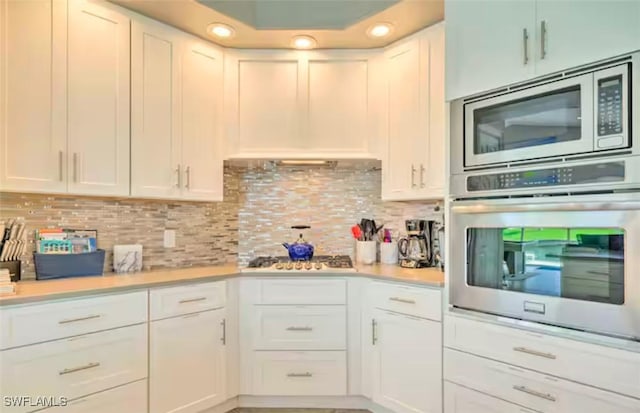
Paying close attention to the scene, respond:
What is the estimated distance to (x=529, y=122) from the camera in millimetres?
1770

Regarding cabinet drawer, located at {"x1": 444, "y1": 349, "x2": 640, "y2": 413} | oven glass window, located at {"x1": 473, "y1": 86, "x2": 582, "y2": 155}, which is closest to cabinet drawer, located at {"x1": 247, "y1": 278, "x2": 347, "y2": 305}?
cabinet drawer, located at {"x1": 444, "y1": 349, "x2": 640, "y2": 413}

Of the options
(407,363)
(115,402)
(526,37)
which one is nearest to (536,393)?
(407,363)

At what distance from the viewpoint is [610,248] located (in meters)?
1.50

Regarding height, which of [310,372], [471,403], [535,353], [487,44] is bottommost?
[310,372]

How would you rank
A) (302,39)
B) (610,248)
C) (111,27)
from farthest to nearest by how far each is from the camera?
(302,39) < (111,27) < (610,248)

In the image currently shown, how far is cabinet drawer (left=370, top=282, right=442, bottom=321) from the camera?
83.7 inches

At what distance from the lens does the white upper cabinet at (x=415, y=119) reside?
246 cm

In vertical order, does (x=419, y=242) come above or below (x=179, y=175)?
below

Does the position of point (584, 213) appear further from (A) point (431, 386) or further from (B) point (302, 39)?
(B) point (302, 39)

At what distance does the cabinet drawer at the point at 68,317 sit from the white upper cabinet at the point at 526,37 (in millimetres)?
1921

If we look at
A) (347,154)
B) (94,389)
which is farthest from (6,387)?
(347,154)

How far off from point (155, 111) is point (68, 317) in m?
1.25

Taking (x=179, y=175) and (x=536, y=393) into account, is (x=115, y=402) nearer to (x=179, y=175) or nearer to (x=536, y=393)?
(x=179, y=175)

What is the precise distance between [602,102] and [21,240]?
2.70 m
